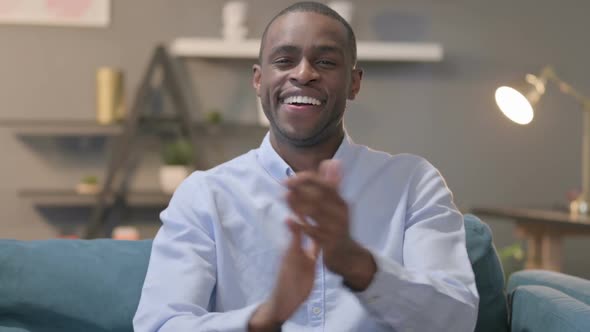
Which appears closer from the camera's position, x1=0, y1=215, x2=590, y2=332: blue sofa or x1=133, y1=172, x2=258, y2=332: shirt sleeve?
x1=133, y1=172, x2=258, y2=332: shirt sleeve

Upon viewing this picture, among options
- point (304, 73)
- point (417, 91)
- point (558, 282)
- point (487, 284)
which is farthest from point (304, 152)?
point (417, 91)

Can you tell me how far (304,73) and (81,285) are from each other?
0.54 metres

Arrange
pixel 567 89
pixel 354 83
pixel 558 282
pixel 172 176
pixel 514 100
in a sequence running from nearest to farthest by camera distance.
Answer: pixel 354 83, pixel 558 282, pixel 514 100, pixel 567 89, pixel 172 176

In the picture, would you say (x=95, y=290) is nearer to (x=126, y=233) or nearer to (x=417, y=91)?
(x=126, y=233)

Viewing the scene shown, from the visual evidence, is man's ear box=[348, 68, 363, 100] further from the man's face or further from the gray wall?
the gray wall

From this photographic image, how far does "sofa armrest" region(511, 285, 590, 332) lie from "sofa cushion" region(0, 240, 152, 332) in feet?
2.25

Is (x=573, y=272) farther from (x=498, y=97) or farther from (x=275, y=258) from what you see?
(x=275, y=258)

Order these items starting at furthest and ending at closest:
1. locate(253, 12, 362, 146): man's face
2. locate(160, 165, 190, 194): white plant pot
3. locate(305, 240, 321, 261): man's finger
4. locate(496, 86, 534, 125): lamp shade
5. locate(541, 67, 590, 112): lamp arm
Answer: locate(160, 165, 190, 194): white plant pot < locate(541, 67, 590, 112): lamp arm < locate(496, 86, 534, 125): lamp shade < locate(253, 12, 362, 146): man's face < locate(305, 240, 321, 261): man's finger

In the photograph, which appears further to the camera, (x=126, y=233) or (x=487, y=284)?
(x=126, y=233)

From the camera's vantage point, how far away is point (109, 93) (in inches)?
173

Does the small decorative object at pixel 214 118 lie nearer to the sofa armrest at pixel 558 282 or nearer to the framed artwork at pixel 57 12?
the framed artwork at pixel 57 12

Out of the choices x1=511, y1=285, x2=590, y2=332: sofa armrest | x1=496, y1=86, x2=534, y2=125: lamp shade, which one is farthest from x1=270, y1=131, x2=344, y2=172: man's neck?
x1=496, y1=86, x2=534, y2=125: lamp shade

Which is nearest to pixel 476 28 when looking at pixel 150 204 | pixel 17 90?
pixel 150 204

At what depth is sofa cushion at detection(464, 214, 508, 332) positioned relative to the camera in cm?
168
